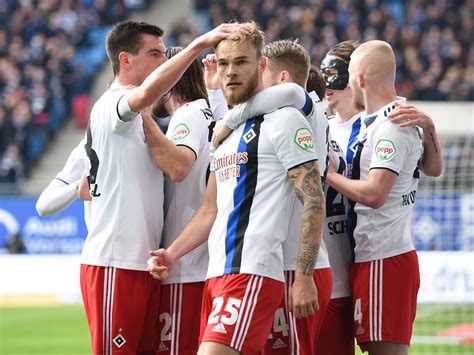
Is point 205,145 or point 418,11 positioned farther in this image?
point 418,11

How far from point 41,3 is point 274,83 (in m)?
23.2

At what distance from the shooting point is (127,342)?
18.5 ft

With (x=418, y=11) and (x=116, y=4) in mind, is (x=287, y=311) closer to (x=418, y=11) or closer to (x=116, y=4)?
(x=418, y=11)

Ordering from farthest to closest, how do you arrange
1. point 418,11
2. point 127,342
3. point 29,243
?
point 418,11, point 29,243, point 127,342

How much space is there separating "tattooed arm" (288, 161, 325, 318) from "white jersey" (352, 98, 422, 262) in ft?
3.87

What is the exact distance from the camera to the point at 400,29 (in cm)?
2505

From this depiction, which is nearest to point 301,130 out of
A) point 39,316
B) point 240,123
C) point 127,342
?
point 240,123

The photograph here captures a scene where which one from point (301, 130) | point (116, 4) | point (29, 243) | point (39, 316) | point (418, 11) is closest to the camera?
point (301, 130)

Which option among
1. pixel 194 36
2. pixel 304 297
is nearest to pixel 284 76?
pixel 304 297

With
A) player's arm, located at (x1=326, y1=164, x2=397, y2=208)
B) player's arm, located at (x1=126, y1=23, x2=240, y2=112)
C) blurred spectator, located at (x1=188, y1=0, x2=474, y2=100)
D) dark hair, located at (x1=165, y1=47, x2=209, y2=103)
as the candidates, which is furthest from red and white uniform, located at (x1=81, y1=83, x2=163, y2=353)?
blurred spectator, located at (x1=188, y1=0, x2=474, y2=100)

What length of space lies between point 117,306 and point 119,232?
42 cm

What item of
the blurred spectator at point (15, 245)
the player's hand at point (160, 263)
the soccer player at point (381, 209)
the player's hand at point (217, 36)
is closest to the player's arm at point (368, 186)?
the soccer player at point (381, 209)

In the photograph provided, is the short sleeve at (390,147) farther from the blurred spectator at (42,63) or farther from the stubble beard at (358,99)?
the blurred spectator at (42,63)

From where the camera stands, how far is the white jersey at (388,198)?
6.10m
